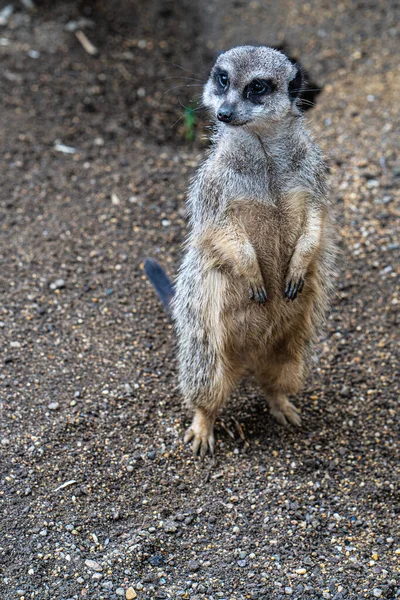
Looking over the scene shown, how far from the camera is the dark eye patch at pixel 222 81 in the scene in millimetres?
3254

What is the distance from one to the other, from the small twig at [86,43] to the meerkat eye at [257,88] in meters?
A: 3.44

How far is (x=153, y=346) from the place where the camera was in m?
4.21

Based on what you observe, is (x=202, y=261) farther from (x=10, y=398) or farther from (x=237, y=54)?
(x=10, y=398)

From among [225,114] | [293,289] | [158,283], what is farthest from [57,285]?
[225,114]

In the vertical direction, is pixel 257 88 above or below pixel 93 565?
above

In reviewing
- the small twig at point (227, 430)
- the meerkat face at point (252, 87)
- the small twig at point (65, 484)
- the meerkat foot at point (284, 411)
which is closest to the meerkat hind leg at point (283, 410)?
the meerkat foot at point (284, 411)

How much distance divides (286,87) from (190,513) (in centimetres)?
189

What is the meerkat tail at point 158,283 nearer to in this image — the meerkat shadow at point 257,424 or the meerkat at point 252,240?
the meerkat at point 252,240

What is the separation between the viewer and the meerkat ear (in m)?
3.37

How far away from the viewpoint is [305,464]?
3658mm

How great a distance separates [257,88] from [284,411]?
63.2 inches

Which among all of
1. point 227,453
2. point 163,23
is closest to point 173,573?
point 227,453

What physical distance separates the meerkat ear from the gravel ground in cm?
146

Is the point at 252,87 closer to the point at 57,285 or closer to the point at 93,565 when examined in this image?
the point at 57,285
